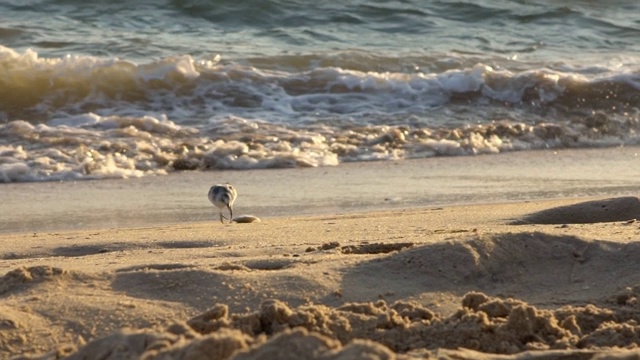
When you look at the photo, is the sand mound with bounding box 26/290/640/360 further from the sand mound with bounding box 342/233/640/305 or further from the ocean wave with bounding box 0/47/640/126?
the ocean wave with bounding box 0/47/640/126

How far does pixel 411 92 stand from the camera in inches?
367

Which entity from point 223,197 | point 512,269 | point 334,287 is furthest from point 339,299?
point 223,197

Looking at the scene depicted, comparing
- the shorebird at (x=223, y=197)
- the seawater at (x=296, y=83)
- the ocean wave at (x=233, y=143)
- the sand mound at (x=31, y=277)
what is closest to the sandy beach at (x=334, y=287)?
the sand mound at (x=31, y=277)

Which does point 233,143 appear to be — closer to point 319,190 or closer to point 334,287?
point 319,190

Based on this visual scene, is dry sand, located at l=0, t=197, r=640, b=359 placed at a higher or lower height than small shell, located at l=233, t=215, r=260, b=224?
higher

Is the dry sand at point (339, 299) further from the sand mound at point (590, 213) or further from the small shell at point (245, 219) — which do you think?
the small shell at point (245, 219)

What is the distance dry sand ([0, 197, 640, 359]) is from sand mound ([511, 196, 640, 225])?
556mm

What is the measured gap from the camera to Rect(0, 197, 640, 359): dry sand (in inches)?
89.2

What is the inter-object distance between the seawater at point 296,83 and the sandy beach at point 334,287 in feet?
7.45

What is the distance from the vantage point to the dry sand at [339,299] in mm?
2266

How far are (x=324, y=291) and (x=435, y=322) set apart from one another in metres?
0.44

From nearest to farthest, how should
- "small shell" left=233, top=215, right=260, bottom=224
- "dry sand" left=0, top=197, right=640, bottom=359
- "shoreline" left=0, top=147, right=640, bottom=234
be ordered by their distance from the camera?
"dry sand" left=0, top=197, right=640, bottom=359, "small shell" left=233, top=215, right=260, bottom=224, "shoreline" left=0, top=147, right=640, bottom=234

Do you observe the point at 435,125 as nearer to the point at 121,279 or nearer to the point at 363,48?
the point at 363,48

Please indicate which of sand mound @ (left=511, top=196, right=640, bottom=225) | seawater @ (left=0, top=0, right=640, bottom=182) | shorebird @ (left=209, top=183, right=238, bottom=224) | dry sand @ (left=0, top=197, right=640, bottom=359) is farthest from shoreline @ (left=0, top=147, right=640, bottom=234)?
dry sand @ (left=0, top=197, right=640, bottom=359)
